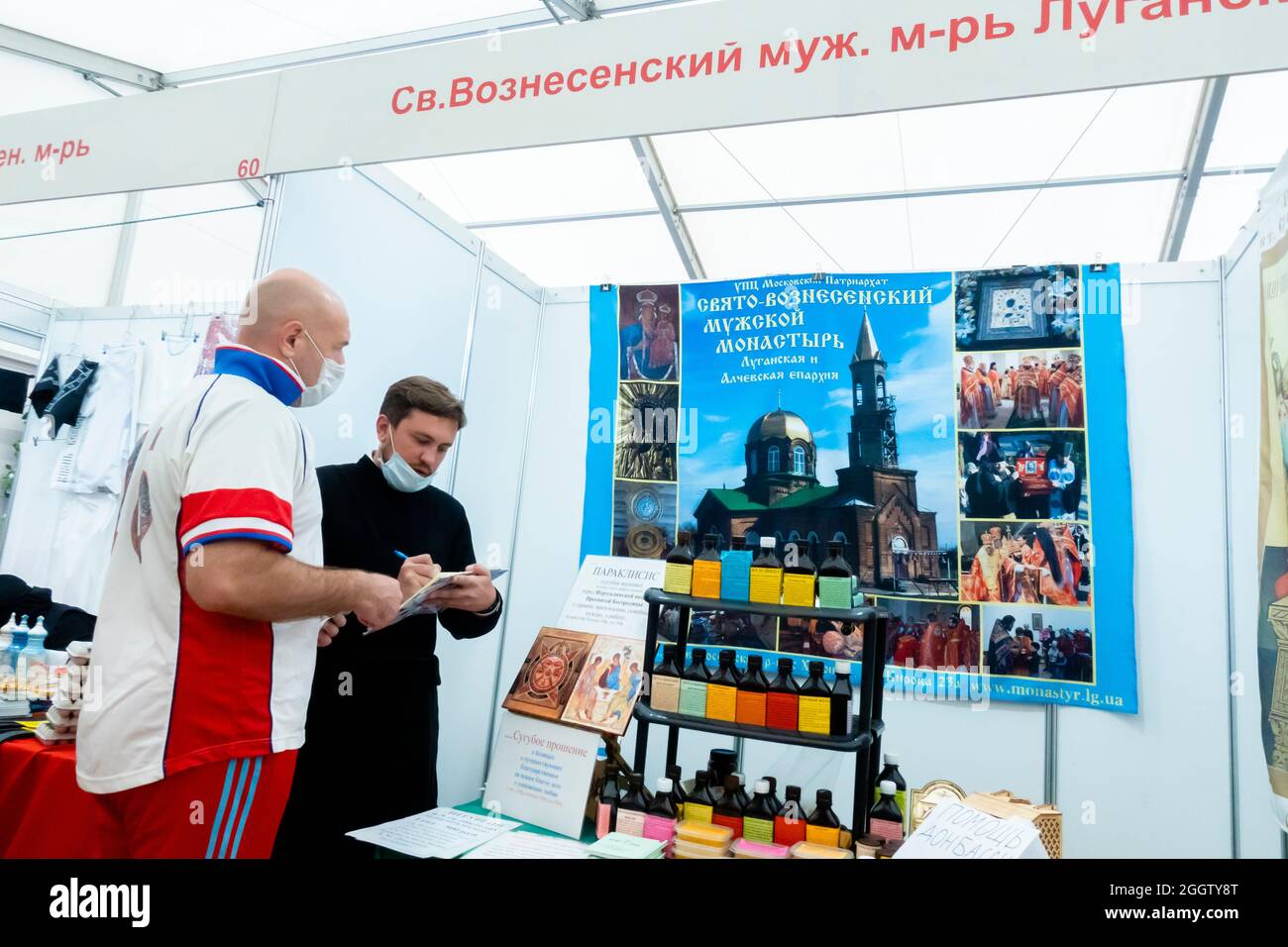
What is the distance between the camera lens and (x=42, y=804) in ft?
5.64

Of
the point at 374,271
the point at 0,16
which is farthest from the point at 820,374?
the point at 0,16

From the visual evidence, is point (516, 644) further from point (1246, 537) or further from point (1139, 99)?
point (1139, 99)

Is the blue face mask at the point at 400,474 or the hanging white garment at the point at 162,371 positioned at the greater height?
the hanging white garment at the point at 162,371

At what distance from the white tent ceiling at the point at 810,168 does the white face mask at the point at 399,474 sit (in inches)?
122

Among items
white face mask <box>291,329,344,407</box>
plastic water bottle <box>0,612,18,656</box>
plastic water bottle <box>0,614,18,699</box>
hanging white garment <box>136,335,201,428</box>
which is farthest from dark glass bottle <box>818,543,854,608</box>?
hanging white garment <box>136,335,201,428</box>

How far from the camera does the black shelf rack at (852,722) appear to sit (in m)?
Result: 1.99

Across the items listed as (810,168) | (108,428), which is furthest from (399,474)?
(810,168)

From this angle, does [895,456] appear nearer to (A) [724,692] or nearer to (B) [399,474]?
(A) [724,692]

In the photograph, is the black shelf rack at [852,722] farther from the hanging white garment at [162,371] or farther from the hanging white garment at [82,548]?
the hanging white garment at [82,548]

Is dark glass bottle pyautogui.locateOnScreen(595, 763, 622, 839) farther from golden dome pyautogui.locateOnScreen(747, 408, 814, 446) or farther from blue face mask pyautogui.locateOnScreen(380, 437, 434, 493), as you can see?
golden dome pyautogui.locateOnScreen(747, 408, 814, 446)

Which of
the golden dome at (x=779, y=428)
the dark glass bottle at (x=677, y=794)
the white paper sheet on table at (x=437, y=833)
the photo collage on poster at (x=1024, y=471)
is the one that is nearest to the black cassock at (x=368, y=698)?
the white paper sheet on table at (x=437, y=833)

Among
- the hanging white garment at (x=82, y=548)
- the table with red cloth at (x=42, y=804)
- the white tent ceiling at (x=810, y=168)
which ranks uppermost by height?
the white tent ceiling at (x=810, y=168)

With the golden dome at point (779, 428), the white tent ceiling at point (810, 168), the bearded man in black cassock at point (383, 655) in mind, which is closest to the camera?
the bearded man in black cassock at point (383, 655)

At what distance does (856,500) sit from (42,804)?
277cm
